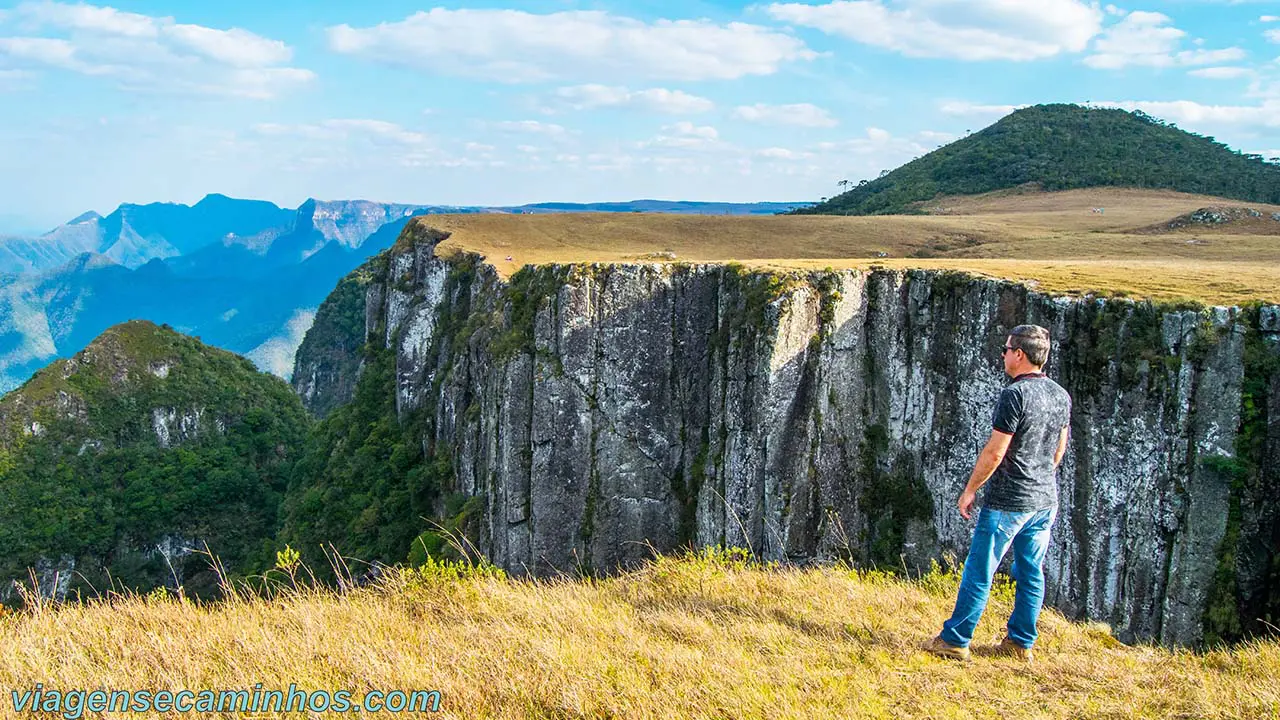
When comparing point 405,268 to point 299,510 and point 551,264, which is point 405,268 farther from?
point 551,264

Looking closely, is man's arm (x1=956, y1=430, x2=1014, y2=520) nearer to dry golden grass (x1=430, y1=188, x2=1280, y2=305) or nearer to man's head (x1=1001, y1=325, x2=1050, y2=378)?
man's head (x1=1001, y1=325, x2=1050, y2=378)

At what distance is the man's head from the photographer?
21.6ft

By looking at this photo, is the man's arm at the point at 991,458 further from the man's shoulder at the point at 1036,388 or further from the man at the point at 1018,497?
the man's shoulder at the point at 1036,388

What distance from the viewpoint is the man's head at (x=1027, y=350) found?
657 cm

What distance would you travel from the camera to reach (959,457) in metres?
20.9

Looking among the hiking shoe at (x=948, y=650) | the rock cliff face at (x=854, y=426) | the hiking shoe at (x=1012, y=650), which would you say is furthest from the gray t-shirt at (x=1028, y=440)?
the rock cliff face at (x=854, y=426)

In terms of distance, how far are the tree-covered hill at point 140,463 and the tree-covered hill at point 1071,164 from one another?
194 ft

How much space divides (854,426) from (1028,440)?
17.9 m

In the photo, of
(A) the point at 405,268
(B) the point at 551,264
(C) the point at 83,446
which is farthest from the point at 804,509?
(C) the point at 83,446

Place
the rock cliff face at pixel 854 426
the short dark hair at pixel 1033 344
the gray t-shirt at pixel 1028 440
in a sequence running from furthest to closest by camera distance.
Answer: the rock cliff face at pixel 854 426 < the short dark hair at pixel 1033 344 < the gray t-shirt at pixel 1028 440

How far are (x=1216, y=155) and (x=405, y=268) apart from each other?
79.4 metres

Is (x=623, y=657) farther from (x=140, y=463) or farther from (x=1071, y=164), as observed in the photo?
(x=1071, y=164)

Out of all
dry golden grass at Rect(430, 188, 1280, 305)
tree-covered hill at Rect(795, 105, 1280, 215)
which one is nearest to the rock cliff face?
dry golden grass at Rect(430, 188, 1280, 305)

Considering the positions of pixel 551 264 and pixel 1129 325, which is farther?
pixel 551 264
